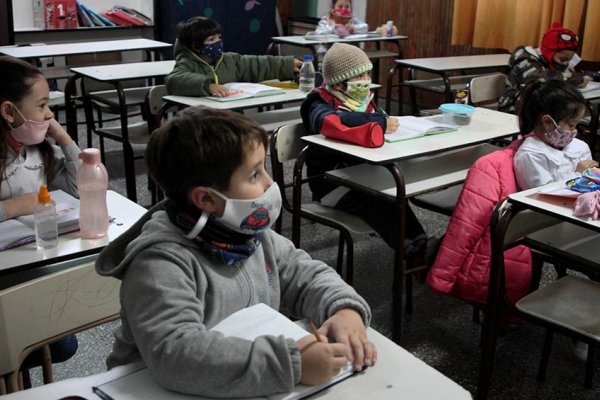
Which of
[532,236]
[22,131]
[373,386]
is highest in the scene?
[22,131]

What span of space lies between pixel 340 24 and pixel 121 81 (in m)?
2.66

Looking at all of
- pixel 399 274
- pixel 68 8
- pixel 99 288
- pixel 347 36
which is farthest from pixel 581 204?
pixel 68 8

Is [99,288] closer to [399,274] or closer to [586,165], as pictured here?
[399,274]

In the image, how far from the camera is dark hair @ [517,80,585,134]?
2.46 metres

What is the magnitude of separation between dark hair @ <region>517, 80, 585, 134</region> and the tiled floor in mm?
815

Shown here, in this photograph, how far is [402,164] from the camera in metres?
2.92

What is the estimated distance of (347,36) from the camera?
19.6 feet

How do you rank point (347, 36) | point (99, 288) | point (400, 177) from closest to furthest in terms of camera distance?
point (99, 288) → point (400, 177) → point (347, 36)

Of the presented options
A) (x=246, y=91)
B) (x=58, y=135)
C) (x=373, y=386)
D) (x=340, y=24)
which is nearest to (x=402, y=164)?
(x=246, y=91)

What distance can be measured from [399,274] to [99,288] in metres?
1.26

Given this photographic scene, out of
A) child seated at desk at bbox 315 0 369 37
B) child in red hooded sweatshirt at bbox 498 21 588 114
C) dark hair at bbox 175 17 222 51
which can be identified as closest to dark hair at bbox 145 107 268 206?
dark hair at bbox 175 17 222 51

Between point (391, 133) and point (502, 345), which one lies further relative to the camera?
point (391, 133)

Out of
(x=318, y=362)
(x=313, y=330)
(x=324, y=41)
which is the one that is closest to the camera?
(x=318, y=362)

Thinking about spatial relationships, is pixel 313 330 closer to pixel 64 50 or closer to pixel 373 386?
pixel 373 386
